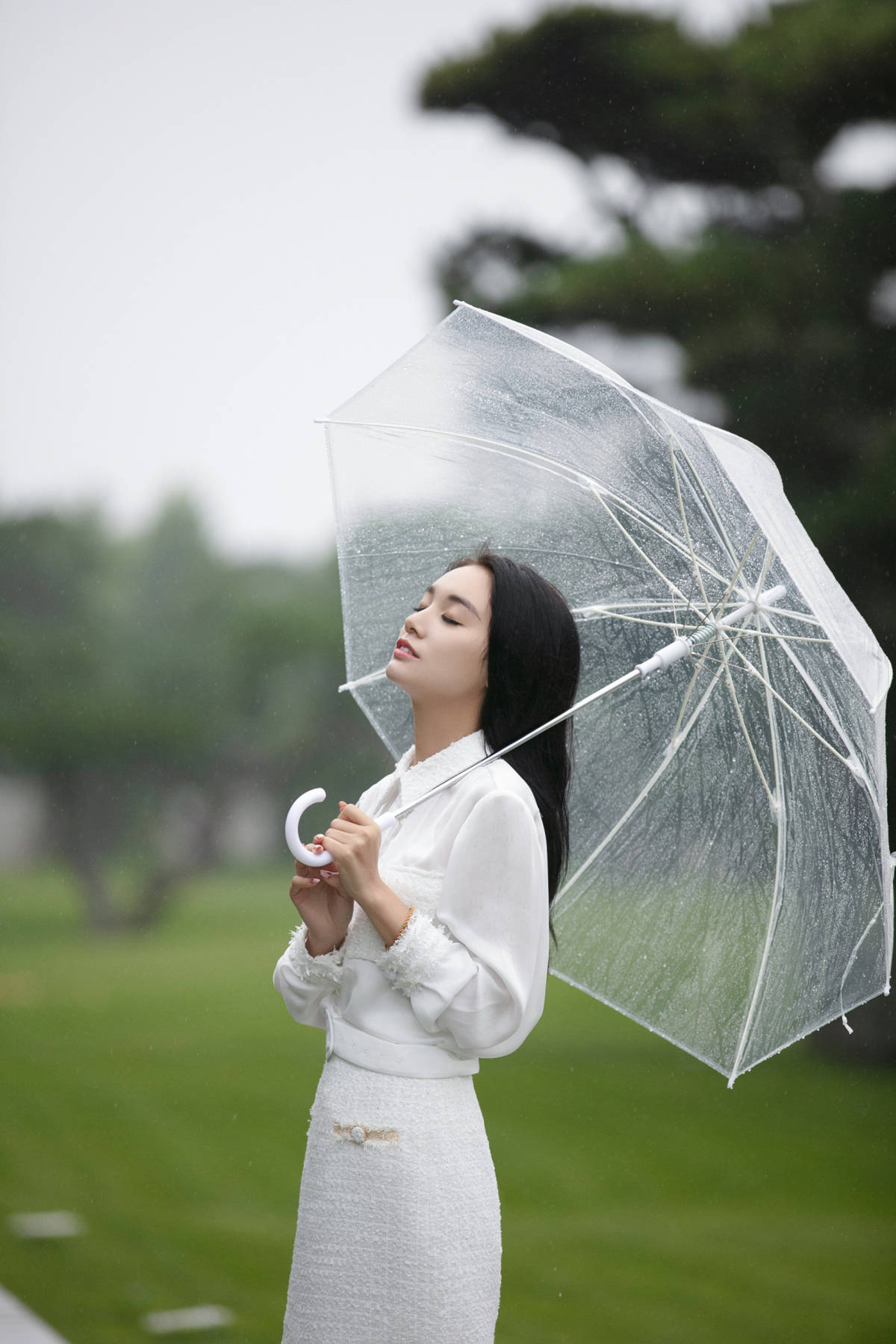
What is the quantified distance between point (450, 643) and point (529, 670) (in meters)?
0.10

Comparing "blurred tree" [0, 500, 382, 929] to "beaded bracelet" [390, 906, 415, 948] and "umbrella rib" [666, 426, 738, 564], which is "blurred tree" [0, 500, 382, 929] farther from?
"beaded bracelet" [390, 906, 415, 948]

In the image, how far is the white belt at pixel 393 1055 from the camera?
1.49 metres

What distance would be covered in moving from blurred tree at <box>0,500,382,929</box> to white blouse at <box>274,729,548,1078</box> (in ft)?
7.24

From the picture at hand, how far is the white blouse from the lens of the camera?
1.44 meters

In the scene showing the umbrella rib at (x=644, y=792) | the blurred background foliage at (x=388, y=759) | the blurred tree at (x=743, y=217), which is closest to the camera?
the umbrella rib at (x=644, y=792)

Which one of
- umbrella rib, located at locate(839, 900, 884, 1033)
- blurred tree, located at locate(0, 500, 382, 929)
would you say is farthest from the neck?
blurred tree, located at locate(0, 500, 382, 929)

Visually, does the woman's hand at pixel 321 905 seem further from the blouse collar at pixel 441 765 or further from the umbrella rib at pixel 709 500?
the umbrella rib at pixel 709 500

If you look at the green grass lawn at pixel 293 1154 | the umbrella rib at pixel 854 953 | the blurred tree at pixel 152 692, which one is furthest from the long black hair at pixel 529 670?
the blurred tree at pixel 152 692

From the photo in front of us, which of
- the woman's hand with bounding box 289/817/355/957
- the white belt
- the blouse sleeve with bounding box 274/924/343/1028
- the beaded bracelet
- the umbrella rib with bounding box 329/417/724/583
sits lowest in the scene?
the white belt

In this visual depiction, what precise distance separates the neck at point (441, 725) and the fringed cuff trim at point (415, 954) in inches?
9.1

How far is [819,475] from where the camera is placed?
12.2 ft

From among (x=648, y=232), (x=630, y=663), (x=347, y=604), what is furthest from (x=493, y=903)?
(x=648, y=232)

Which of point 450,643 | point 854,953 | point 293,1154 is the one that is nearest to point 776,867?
point 854,953

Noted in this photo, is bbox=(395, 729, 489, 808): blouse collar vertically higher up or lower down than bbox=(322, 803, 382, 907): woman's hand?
higher up
